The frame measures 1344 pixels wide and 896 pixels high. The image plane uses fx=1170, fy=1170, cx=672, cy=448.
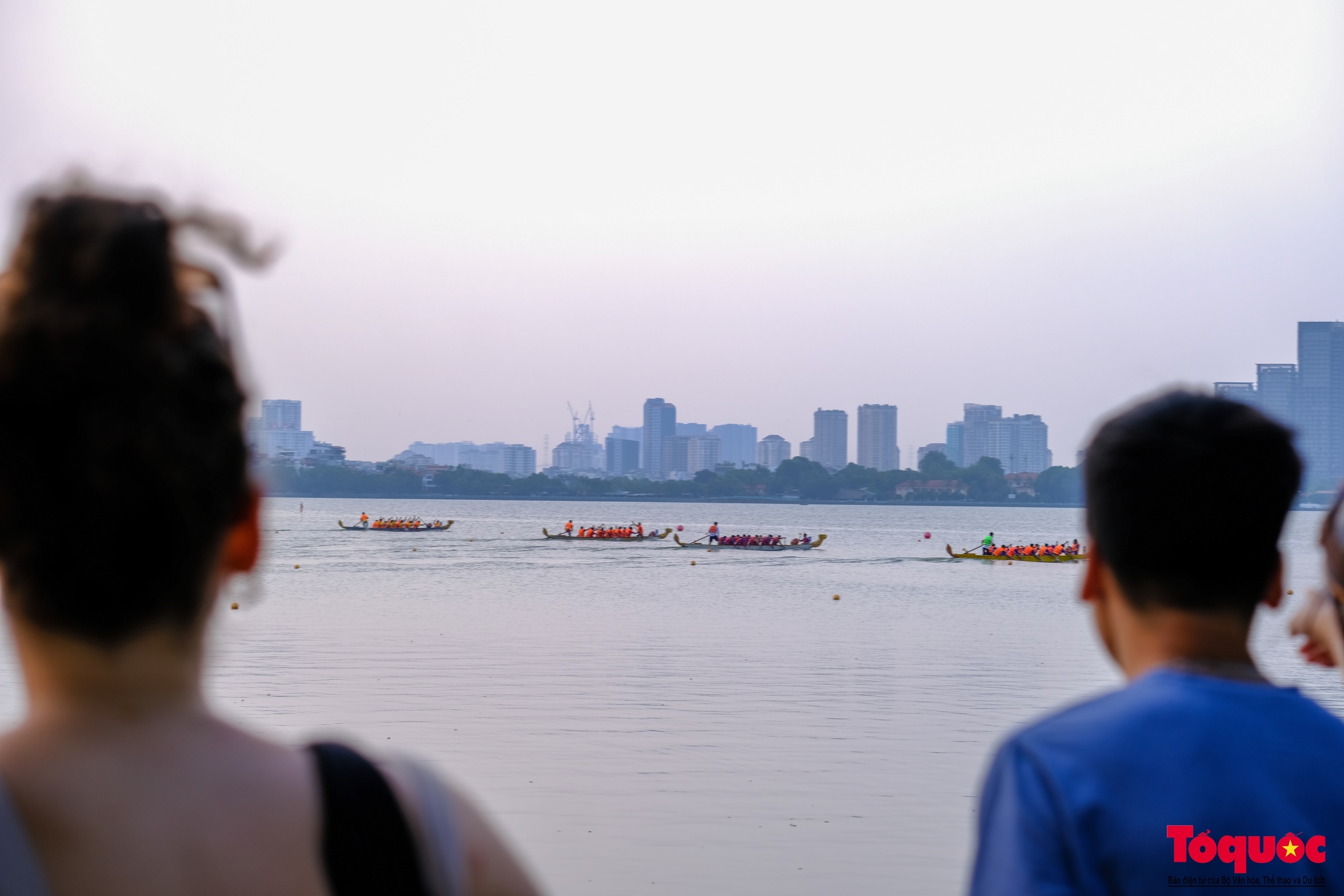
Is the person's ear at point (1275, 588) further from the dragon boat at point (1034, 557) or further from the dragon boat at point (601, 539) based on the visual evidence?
the dragon boat at point (601, 539)

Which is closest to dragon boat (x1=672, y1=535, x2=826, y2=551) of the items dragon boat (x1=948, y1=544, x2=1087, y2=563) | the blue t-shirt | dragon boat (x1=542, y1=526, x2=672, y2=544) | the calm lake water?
dragon boat (x1=542, y1=526, x2=672, y2=544)

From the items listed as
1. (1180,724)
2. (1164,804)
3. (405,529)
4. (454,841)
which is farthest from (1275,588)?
(405,529)

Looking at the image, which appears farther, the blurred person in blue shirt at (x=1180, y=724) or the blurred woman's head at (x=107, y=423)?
the blurred person in blue shirt at (x=1180, y=724)

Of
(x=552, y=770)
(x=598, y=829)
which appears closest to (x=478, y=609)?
(x=552, y=770)

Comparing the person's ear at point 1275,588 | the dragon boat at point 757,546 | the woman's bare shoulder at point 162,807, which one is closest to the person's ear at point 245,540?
the woman's bare shoulder at point 162,807

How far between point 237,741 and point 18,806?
0.22 m

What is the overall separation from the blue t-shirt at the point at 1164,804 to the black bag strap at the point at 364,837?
91 centimetres

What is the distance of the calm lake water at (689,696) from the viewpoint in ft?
36.1

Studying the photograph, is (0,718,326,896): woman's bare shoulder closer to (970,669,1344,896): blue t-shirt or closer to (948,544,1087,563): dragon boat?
(970,669,1344,896): blue t-shirt

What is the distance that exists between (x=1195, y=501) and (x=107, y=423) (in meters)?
1.63

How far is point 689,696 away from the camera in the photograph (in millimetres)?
20141

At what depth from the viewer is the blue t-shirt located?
5.56ft

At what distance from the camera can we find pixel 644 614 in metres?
35.1

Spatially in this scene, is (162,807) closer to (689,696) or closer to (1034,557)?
(689,696)
